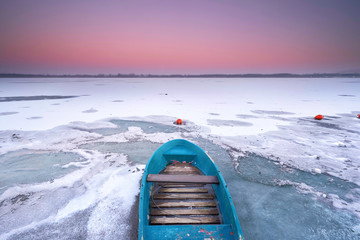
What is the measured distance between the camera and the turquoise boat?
2.95 m

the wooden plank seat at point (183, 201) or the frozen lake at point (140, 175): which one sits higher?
the wooden plank seat at point (183, 201)

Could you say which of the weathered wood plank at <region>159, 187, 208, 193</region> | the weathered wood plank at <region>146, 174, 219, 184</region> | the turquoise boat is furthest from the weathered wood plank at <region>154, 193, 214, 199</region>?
the weathered wood plank at <region>146, 174, 219, 184</region>

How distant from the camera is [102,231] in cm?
347

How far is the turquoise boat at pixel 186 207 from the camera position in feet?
9.66

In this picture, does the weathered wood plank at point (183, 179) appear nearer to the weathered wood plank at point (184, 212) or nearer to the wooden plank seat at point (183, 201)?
the wooden plank seat at point (183, 201)

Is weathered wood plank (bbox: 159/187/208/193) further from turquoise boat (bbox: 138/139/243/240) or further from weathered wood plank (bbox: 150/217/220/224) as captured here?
weathered wood plank (bbox: 150/217/220/224)

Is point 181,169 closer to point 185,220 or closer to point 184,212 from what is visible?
point 184,212

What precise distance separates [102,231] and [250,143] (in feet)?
20.6

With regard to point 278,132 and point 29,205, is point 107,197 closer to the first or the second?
point 29,205

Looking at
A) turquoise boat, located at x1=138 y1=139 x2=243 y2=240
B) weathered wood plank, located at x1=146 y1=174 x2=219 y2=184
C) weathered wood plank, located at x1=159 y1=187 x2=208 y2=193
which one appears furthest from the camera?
weathered wood plank, located at x1=159 y1=187 x2=208 y2=193

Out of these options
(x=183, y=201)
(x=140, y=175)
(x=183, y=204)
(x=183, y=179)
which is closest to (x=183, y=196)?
(x=183, y=201)

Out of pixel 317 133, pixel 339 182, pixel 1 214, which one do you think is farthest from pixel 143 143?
pixel 317 133

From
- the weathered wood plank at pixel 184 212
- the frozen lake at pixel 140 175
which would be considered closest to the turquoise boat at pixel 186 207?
the weathered wood plank at pixel 184 212

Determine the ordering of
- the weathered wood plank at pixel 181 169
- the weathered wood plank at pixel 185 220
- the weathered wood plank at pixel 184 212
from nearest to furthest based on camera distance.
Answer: the weathered wood plank at pixel 185 220 → the weathered wood plank at pixel 184 212 → the weathered wood plank at pixel 181 169
